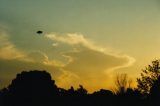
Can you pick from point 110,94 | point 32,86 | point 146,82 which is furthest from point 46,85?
point 146,82

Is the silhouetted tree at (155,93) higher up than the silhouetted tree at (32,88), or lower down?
lower down

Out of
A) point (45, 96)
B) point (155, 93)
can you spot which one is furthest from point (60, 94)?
point (155, 93)

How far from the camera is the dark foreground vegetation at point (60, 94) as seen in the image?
80438 mm

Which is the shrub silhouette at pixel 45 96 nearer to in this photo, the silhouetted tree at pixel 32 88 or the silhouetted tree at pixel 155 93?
the silhouetted tree at pixel 32 88

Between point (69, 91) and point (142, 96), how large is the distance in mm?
22013

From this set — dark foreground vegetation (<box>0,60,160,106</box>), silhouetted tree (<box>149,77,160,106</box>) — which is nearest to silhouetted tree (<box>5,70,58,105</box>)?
dark foreground vegetation (<box>0,60,160,106</box>)

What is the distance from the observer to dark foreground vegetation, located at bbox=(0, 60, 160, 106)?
80.4 m

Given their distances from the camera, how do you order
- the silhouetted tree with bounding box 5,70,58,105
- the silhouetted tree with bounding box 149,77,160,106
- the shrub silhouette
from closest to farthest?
1. the silhouetted tree with bounding box 149,77,160,106
2. the shrub silhouette
3. the silhouetted tree with bounding box 5,70,58,105

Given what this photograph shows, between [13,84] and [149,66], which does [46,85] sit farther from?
[149,66]

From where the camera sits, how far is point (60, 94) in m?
91.3

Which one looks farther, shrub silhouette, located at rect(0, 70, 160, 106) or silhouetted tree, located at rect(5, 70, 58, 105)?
silhouetted tree, located at rect(5, 70, 58, 105)

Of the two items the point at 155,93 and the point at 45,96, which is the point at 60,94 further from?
the point at 155,93

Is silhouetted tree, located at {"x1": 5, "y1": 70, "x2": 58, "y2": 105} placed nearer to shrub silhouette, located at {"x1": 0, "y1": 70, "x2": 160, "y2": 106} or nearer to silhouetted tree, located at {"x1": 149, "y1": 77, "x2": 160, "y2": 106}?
shrub silhouette, located at {"x1": 0, "y1": 70, "x2": 160, "y2": 106}

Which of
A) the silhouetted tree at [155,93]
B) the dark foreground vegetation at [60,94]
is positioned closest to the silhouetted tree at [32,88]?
the dark foreground vegetation at [60,94]
